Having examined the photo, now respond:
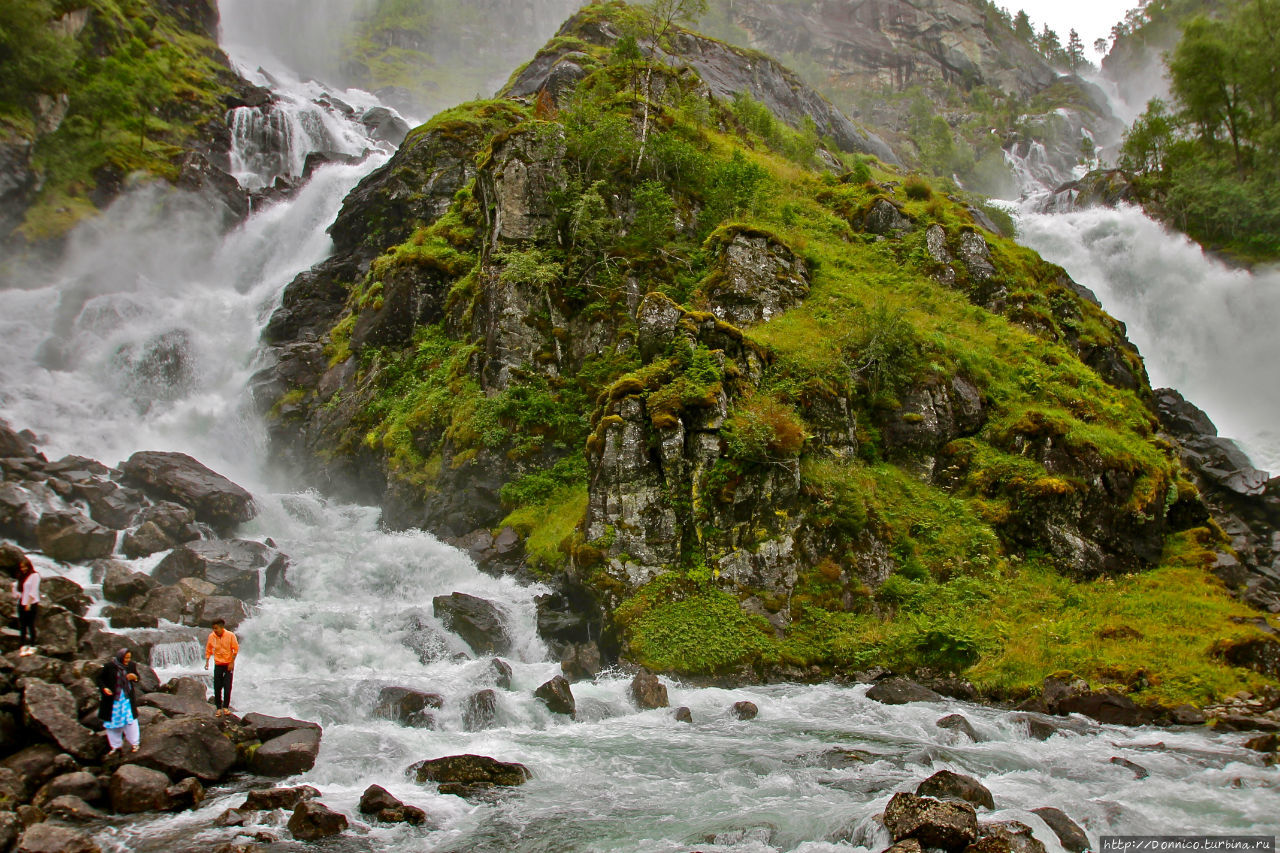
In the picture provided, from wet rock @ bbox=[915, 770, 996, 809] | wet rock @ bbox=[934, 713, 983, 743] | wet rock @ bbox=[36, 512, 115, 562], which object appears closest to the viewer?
wet rock @ bbox=[915, 770, 996, 809]

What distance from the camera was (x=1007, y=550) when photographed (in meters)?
17.0

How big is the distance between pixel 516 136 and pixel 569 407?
1074 centimetres

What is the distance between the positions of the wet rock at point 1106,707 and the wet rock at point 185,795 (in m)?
14.1

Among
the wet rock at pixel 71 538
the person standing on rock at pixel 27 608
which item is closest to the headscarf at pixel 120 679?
the person standing on rock at pixel 27 608

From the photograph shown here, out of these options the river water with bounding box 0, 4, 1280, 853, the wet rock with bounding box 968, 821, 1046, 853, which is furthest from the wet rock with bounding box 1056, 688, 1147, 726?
the wet rock with bounding box 968, 821, 1046, 853

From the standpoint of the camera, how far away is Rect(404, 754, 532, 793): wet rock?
33.2 ft

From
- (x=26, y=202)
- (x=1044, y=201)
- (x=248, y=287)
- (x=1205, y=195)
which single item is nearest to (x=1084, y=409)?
(x=1205, y=195)

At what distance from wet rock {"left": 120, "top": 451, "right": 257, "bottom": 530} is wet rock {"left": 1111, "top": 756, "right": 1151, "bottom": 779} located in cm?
2402

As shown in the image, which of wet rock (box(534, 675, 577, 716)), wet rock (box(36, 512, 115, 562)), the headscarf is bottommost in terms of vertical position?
wet rock (box(534, 675, 577, 716))

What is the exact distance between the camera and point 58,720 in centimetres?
966

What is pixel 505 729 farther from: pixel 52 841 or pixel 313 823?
pixel 52 841

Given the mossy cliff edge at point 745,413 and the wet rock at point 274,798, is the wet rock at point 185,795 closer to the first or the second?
the wet rock at point 274,798

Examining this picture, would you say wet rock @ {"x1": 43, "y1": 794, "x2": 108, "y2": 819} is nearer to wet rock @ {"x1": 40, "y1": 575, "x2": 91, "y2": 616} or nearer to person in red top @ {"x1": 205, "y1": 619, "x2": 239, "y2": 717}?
person in red top @ {"x1": 205, "y1": 619, "x2": 239, "y2": 717}

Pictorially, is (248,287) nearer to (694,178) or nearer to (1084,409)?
(694,178)
